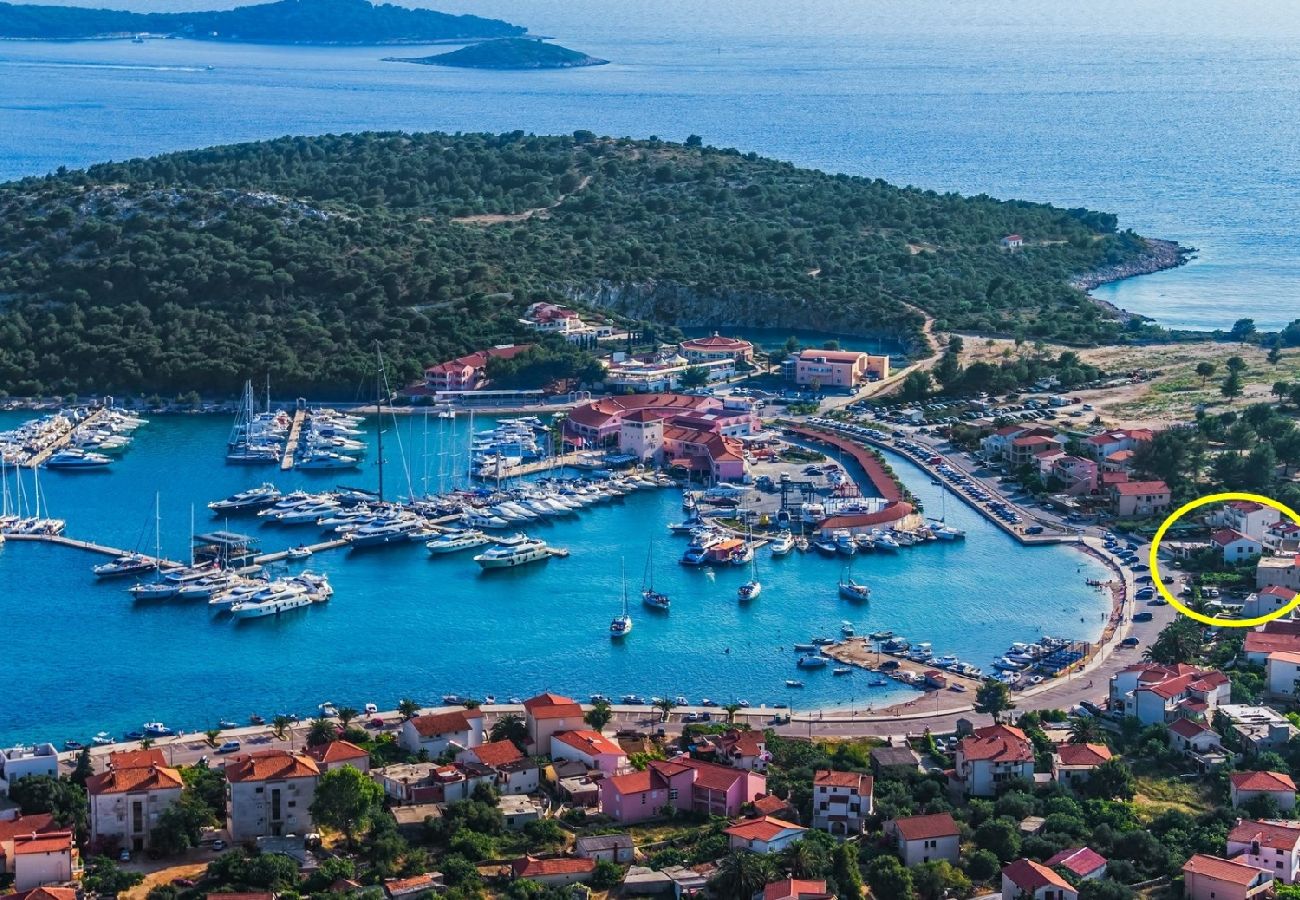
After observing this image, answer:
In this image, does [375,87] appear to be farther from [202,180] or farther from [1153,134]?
[202,180]

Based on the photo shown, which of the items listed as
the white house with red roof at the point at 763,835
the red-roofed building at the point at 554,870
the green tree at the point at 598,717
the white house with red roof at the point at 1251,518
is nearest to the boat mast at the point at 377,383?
the white house with red roof at the point at 1251,518

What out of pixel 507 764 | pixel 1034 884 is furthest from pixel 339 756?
pixel 1034 884

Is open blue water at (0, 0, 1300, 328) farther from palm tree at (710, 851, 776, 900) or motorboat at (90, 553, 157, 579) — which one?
palm tree at (710, 851, 776, 900)

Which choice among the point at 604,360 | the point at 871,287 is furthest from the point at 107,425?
the point at 871,287

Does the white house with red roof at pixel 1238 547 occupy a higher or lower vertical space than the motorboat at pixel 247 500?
higher

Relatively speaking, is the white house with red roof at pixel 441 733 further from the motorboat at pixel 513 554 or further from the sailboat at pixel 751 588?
the motorboat at pixel 513 554
